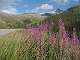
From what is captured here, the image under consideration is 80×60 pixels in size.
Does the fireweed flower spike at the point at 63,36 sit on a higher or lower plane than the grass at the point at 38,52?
higher

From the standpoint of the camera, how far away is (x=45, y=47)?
265 inches

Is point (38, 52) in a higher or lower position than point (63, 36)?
lower

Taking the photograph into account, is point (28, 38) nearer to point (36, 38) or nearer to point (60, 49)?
point (36, 38)

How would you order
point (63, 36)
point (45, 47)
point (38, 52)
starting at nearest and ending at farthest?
point (63, 36)
point (38, 52)
point (45, 47)

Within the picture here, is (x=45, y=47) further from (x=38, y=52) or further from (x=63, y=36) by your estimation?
(x=63, y=36)

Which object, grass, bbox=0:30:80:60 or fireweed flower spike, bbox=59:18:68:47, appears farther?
grass, bbox=0:30:80:60

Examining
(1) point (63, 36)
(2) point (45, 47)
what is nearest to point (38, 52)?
(2) point (45, 47)

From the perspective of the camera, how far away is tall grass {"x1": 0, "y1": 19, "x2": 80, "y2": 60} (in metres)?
6.31

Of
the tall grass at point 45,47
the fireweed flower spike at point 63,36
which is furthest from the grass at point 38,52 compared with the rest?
the fireweed flower spike at point 63,36

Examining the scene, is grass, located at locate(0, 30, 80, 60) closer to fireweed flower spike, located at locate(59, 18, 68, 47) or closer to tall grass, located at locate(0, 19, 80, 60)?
tall grass, located at locate(0, 19, 80, 60)

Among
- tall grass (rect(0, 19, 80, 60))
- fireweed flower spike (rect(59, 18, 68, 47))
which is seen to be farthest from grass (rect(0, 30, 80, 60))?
fireweed flower spike (rect(59, 18, 68, 47))

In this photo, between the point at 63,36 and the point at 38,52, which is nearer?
the point at 63,36

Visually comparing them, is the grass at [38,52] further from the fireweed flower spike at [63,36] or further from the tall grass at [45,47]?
the fireweed flower spike at [63,36]

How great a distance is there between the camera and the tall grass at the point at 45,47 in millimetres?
6312
